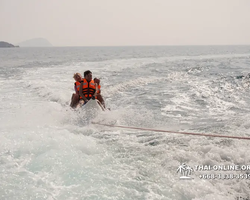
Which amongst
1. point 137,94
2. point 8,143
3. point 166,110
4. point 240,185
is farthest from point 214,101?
point 8,143

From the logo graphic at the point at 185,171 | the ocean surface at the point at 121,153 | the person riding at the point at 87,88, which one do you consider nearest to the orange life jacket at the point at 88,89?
the person riding at the point at 87,88

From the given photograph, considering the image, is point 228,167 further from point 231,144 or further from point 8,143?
point 8,143

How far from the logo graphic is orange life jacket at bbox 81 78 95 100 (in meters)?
3.85

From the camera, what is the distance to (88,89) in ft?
22.3

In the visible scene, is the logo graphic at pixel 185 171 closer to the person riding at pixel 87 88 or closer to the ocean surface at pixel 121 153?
the ocean surface at pixel 121 153

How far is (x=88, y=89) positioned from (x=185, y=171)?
13.3 ft

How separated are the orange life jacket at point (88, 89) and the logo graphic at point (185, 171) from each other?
3855 mm

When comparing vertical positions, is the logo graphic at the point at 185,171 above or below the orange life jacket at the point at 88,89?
below

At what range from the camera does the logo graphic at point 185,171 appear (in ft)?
11.0

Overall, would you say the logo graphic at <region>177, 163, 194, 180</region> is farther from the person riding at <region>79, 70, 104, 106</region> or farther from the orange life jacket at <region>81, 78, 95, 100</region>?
the orange life jacket at <region>81, 78, 95, 100</region>

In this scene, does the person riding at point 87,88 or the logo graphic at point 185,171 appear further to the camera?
the person riding at point 87,88

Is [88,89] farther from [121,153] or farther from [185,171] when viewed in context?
[185,171]

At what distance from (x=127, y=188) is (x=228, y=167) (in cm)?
163

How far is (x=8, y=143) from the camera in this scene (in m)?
4.37
